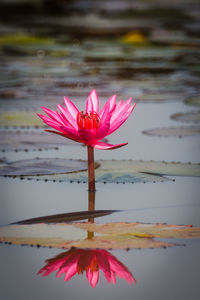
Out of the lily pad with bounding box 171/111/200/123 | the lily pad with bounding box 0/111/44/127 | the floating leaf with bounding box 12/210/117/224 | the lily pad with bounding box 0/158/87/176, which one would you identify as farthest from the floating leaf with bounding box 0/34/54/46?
the floating leaf with bounding box 12/210/117/224

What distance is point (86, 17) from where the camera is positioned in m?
9.18

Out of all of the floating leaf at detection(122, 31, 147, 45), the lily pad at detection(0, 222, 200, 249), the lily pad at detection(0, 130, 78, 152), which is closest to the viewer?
the lily pad at detection(0, 222, 200, 249)

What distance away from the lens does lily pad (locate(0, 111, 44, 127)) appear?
2.81 metres

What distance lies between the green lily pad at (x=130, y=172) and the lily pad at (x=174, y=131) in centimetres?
57

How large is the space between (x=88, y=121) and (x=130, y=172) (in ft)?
1.22

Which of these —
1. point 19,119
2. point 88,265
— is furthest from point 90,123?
point 19,119

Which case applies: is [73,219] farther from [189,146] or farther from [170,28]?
[170,28]

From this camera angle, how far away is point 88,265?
120 centimetres

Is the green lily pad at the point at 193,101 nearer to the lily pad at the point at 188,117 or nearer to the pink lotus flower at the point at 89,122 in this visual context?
the lily pad at the point at 188,117

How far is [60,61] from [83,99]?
240cm

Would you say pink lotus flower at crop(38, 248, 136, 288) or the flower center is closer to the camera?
pink lotus flower at crop(38, 248, 136, 288)

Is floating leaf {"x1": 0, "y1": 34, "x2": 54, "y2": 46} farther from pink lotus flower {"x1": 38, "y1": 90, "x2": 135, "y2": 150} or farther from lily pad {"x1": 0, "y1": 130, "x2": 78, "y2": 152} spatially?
pink lotus flower {"x1": 38, "y1": 90, "x2": 135, "y2": 150}

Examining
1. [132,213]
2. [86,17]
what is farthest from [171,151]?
[86,17]

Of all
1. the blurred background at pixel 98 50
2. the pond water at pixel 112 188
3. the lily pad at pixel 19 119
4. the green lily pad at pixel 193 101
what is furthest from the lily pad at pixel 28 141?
the green lily pad at pixel 193 101
